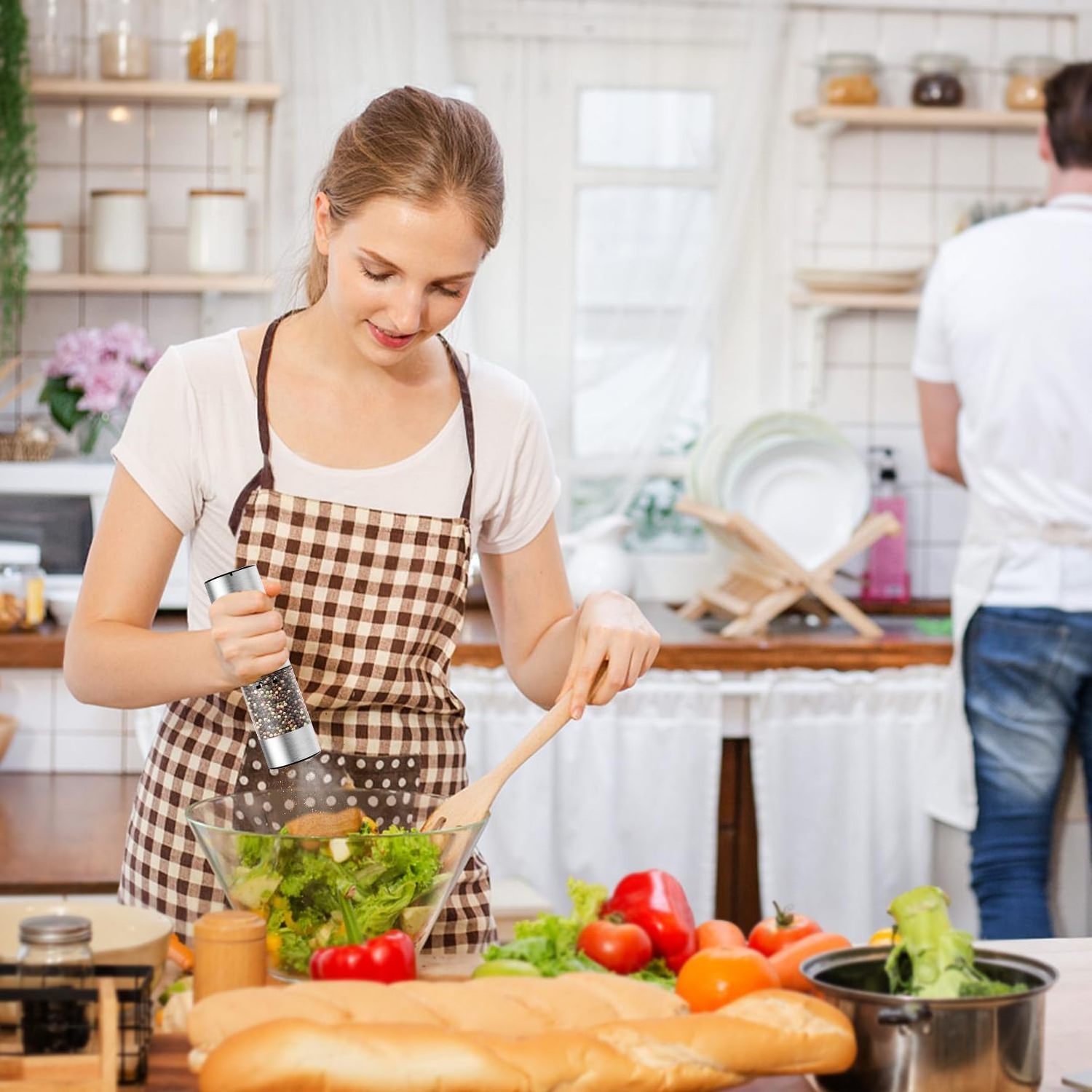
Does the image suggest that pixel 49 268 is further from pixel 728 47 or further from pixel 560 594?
pixel 560 594

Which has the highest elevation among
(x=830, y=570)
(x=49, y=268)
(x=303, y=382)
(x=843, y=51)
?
(x=843, y=51)

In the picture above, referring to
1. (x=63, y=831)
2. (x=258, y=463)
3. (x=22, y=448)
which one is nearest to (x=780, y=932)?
(x=258, y=463)

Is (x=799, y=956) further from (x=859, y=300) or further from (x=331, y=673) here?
(x=859, y=300)

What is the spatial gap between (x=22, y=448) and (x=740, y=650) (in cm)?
143

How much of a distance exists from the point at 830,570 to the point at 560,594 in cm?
160

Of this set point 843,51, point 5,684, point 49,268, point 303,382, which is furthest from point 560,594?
point 843,51

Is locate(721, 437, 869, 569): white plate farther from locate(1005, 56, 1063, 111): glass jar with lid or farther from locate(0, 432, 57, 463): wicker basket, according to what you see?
locate(0, 432, 57, 463): wicker basket

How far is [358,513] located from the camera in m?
1.54

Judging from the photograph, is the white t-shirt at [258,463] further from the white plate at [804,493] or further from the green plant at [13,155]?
the green plant at [13,155]

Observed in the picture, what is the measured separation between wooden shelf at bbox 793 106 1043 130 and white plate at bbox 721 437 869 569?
72 cm

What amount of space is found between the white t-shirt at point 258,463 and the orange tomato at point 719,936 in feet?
1.77

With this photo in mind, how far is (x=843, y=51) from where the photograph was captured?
3566 millimetres

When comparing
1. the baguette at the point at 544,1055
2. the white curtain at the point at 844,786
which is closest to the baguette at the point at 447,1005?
the baguette at the point at 544,1055

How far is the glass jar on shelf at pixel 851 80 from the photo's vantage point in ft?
11.4
